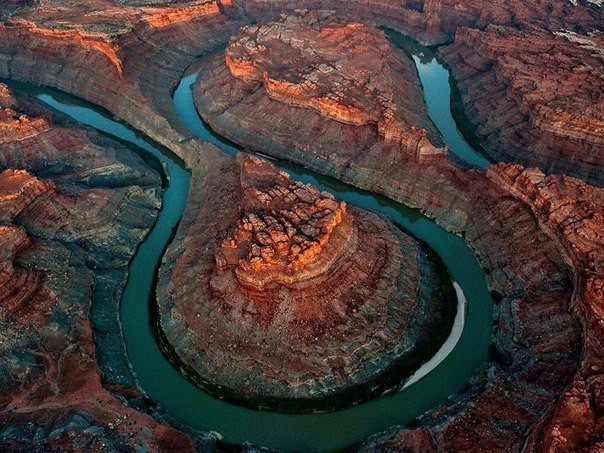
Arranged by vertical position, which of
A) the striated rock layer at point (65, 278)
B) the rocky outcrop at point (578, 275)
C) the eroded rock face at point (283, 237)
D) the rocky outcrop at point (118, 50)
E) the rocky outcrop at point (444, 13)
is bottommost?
the striated rock layer at point (65, 278)

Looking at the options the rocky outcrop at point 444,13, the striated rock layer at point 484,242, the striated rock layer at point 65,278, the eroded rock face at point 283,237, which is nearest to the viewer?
the striated rock layer at point 484,242

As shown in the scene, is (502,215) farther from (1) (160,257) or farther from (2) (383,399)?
(1) (160,257)

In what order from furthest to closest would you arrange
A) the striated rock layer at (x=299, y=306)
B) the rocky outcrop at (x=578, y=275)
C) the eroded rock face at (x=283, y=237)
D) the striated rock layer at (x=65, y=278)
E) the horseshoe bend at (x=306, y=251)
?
the eroded rock face at (x=283, y=237)
the striated rock layer at (x=299, y=306)
the horseshoe bend at (x=306, y=251)
the striated rock layer at (x=65, y=278)
the rocky outcrop at (x=578, y=275)

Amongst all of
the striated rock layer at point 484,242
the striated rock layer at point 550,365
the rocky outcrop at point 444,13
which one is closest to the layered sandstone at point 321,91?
the striated rock layer at point 484,242

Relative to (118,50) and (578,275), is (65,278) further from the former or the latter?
(118,50)

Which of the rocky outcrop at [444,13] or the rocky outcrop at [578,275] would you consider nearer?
the rocky outcrop at [578,275]

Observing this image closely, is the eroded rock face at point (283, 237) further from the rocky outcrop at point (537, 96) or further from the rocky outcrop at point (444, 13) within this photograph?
the rocky outcrop at point (444, 13)

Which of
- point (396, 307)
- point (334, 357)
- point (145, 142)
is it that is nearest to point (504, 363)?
point (396, 307)
